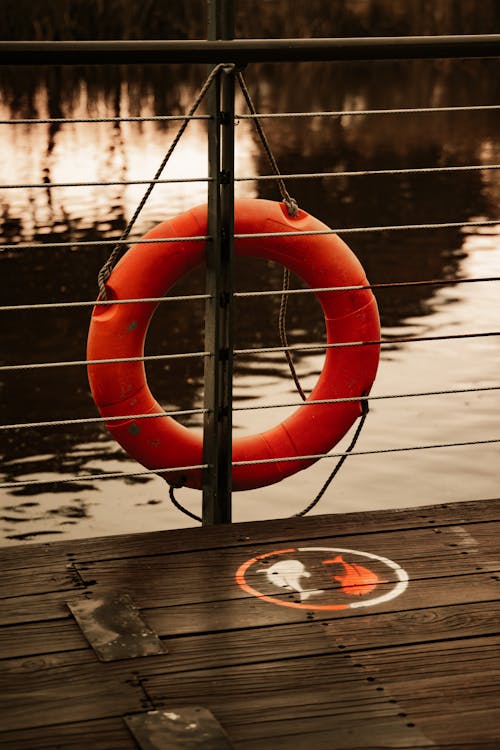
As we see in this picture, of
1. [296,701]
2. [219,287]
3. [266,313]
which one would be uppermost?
Answer: [219,287]

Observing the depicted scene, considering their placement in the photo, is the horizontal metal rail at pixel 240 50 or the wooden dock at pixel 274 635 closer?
the wooden dock at pixel 274 635

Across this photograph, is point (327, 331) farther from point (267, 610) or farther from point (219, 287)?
point (267, 610)

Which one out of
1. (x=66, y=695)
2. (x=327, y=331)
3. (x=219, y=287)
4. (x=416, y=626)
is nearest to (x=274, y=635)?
(x=416, y=626)

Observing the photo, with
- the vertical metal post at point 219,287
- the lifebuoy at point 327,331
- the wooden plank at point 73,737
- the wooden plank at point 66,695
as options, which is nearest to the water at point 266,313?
the lifebuoy at point 327,331

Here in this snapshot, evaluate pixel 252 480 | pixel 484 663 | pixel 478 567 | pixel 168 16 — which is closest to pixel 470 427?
pixel 252 480

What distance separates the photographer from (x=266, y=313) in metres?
5.74

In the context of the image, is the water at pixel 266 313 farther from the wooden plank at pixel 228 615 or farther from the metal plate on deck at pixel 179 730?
the metal plate on deck at pixel 179 730

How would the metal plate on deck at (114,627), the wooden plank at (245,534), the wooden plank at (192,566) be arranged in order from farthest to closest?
the wooden plank at (245,534), the wooden plank at (192,566), the metal plate on deck at (114,627)

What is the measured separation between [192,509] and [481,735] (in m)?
2.60

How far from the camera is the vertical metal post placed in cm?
192

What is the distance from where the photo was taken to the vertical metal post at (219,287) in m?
1.92

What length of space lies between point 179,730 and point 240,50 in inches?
37.1

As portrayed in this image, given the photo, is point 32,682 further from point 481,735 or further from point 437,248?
point 437,248

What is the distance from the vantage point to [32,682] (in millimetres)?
1513
